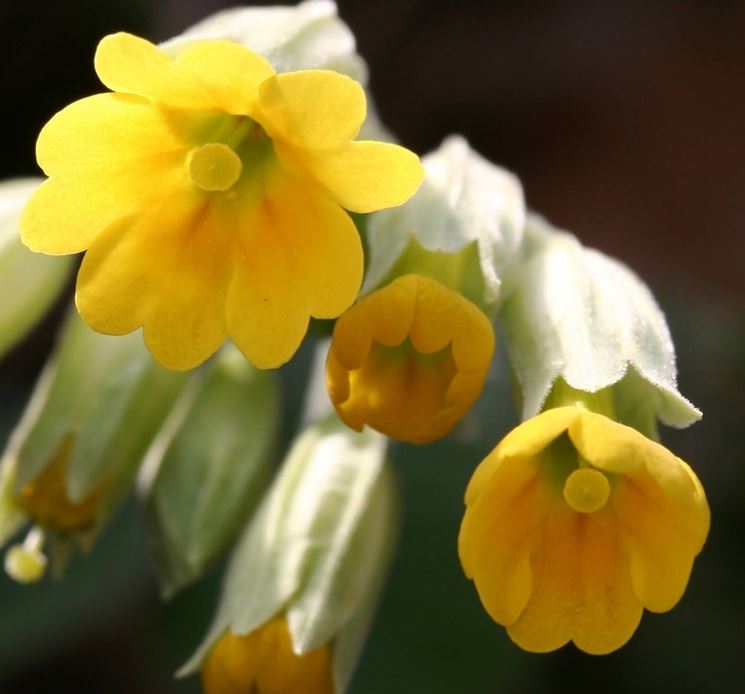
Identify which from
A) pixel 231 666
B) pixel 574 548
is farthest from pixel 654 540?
pixel 231 666

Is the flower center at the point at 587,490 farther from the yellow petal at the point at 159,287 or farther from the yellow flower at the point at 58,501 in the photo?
the yellow flower at the point at 58,501

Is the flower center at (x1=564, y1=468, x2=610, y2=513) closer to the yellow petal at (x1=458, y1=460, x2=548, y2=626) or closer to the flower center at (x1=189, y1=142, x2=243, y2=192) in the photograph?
the yellow petal at (x1=458, y1=460, x2=548, y2=626)

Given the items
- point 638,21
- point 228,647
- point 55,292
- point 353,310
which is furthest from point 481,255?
point 638,21

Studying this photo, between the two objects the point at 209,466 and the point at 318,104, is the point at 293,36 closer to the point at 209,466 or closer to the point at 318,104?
the point at 318,104

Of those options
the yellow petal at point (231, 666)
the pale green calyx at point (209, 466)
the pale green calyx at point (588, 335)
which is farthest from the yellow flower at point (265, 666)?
the pale green calyx at point (588, 335)

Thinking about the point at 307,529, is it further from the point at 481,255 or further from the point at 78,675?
the point at 78,675

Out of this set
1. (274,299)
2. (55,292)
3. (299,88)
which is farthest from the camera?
(55,292)

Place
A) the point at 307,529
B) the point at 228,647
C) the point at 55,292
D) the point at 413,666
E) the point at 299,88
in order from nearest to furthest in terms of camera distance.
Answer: the point at 299,88
the point at 228,647
the point at 307,529
the point at 55,292
the point at 413,666
